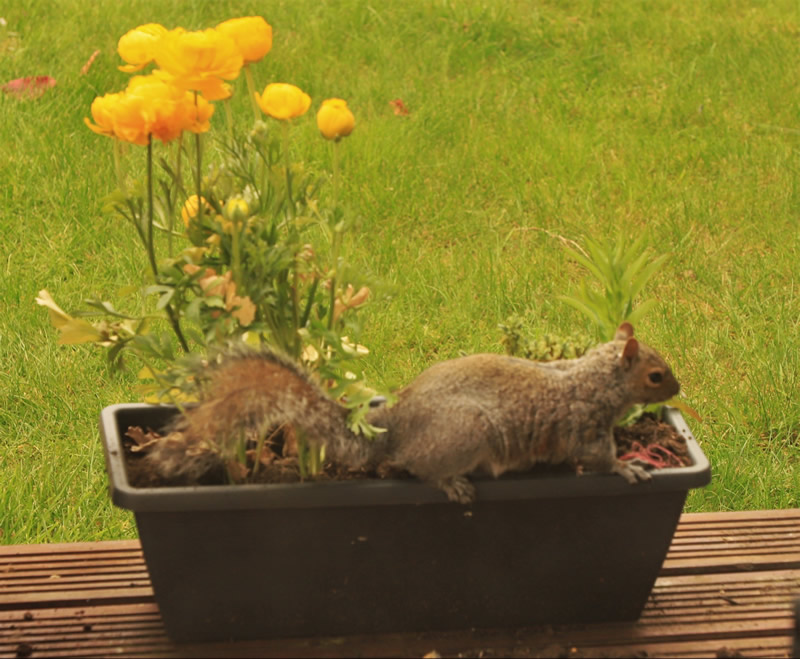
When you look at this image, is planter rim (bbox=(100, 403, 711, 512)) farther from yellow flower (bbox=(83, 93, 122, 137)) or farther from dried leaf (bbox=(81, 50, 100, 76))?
dried leaf (bbox=(81, 50, 100, 76))

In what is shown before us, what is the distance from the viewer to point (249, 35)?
152 cm

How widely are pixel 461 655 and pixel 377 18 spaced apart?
A: 3.25 m

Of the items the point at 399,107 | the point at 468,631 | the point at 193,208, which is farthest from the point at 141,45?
the point at 399,107

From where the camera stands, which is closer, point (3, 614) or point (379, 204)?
point (3, 614)


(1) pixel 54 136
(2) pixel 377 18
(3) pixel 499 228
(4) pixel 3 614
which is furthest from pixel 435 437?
(2) pixel 377 18

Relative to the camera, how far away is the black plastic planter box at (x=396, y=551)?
1546 millimetres

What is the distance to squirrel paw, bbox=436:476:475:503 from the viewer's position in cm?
154

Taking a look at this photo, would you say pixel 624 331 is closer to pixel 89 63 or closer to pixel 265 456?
pixel 265 456

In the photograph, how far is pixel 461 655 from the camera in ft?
5.37

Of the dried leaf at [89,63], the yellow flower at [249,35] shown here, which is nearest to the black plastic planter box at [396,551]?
the yellow flower at [249,35]

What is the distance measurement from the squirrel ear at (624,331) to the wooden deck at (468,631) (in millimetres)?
411

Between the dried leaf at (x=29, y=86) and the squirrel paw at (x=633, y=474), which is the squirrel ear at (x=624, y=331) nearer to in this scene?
the squirrel paw at (x=633, y=474)

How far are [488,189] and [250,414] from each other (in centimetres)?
220

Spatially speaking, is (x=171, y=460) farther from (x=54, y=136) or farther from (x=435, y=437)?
(x=54, y=136)
